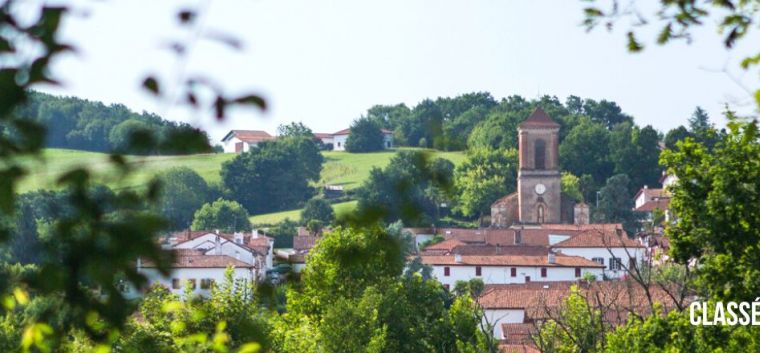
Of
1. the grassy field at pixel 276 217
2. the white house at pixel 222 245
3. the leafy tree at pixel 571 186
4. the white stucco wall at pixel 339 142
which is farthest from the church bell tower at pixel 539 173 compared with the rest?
the white stucco wall at pixel 339 142

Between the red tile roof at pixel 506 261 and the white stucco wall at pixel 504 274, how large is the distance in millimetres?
196

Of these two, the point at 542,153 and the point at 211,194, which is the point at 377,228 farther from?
the point at 211,194

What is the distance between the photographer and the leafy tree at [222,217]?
10900 centimetres

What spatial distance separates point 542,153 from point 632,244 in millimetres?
19575

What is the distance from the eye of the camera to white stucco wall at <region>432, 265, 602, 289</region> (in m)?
81.9

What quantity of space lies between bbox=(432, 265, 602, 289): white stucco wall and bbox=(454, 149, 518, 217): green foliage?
94.7 ft

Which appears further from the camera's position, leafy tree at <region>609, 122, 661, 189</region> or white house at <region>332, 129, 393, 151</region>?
white house at <region>332, 129, 393, 151</region>

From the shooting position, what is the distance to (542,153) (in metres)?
105

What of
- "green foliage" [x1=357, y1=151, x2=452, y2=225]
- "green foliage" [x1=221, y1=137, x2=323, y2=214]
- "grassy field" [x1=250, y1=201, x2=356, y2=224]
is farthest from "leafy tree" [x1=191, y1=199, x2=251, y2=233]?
"green foliage" [x1=357, y1=151, x2=452, y2=225]

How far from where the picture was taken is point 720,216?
20.4 m

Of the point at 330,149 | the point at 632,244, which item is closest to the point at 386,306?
the point at 632,244

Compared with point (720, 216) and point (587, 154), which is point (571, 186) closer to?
point (587, 154)

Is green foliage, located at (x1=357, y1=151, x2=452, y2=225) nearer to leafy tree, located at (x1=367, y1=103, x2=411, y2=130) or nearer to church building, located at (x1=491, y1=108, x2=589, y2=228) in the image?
church building, located at (x1=491, y1=108, x2=589, y2=228)

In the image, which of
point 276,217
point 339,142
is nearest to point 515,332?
point 276,217
